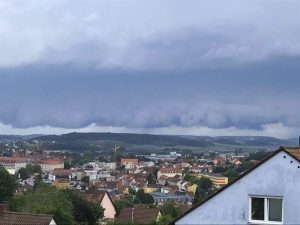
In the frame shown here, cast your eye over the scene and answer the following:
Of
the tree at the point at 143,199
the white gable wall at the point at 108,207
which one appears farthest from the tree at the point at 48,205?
the tree at the point at 143,199

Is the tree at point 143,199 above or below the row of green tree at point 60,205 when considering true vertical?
below

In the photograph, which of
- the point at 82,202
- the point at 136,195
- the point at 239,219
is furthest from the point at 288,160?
the point at 136,195

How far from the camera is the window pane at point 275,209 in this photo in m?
11.6

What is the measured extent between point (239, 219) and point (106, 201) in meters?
79.3

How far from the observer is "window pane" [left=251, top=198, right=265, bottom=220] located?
38.5 feet

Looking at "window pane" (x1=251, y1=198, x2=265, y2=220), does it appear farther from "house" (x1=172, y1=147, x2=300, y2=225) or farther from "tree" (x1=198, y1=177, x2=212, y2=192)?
"tree" (x1=198, y1=177, x2=212, y2=192)

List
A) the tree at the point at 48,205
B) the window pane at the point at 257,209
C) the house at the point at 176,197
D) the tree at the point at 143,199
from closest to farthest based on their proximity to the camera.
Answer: the window pane at the point at 257,209 < the tree at the point at 48,205 < the tree at the point at 143,199 < the house at the point at 176,197

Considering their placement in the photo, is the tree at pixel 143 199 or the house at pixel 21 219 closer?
the house at pixel 21 219

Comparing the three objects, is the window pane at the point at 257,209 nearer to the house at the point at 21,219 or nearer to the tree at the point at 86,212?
the house at the point at 21,219

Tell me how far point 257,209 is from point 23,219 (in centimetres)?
2264

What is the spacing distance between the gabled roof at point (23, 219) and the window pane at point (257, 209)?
22032 millimetres

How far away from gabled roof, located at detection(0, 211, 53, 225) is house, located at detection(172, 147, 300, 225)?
21.7 metres

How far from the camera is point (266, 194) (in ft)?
38.0

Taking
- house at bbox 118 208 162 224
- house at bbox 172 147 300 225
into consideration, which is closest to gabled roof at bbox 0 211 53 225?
house at bbox 172 147 300 225
